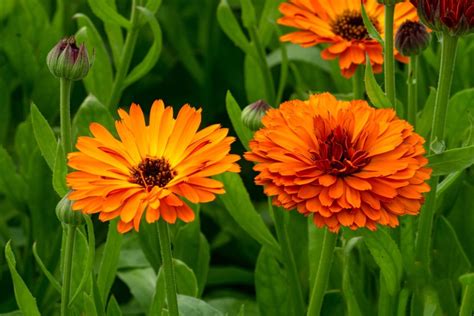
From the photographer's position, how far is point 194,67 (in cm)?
167

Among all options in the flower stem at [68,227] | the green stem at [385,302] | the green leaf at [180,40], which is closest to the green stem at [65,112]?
the flower stem at [68,227]

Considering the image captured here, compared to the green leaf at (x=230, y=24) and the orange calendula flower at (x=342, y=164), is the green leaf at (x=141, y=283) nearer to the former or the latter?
the green leaf at (x=230, y=24)

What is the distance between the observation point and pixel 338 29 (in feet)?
3.70

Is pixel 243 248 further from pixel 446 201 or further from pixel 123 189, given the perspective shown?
pixel 123 189

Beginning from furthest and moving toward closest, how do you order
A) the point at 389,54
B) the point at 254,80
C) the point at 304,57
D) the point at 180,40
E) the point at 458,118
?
the point at 180,40 < the point at 304,57 < the point at 254,80 < the point at 458,118 < the point at 389,54

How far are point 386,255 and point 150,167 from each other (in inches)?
9.5

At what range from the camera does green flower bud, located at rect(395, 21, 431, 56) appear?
3.09ft

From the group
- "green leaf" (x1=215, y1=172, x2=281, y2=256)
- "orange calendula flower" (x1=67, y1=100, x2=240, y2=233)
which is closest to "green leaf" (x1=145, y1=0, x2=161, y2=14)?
"green leaf" (x1=215, y1=172, x2=281, y2=256)

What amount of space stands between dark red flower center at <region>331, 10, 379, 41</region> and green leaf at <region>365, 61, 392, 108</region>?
235 millimetres

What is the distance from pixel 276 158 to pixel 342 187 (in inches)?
2.2

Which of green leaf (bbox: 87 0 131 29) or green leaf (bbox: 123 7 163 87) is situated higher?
green leaf (bbox: 87 0 131 29)

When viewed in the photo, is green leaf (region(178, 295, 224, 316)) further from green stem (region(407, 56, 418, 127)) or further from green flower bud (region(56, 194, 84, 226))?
green stem (region(407, 56, 418, 127))

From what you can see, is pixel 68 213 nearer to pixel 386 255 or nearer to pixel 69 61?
pixel 69 61

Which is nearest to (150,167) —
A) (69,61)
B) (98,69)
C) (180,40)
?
(69,61)
